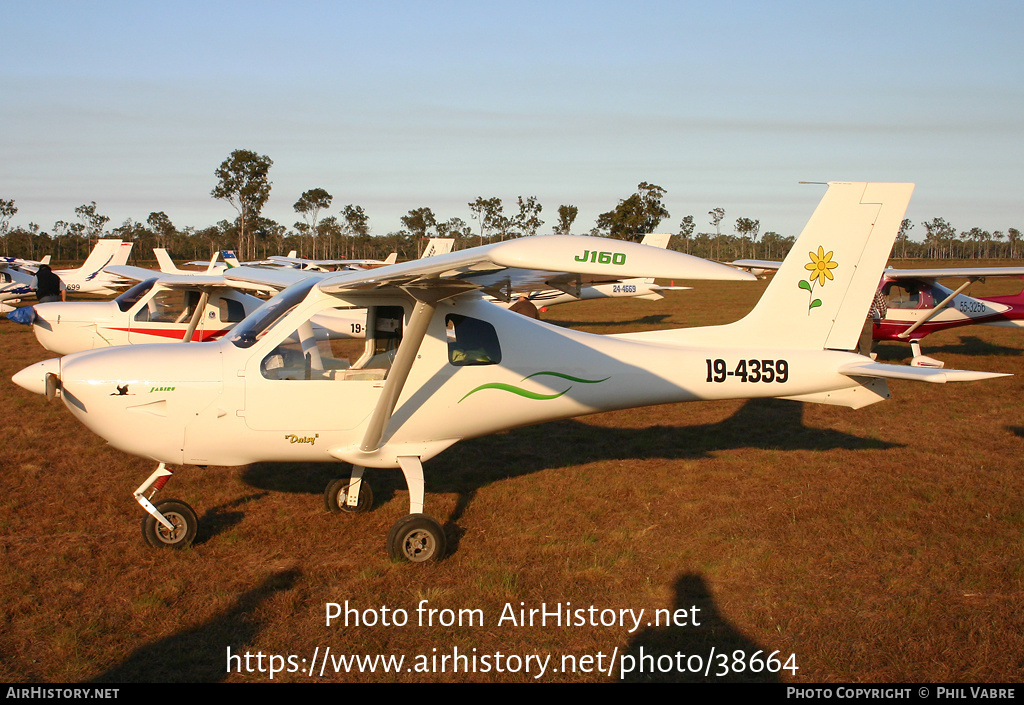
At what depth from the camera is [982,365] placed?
1499 centimetres

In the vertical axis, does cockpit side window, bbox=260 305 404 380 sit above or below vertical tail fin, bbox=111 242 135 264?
below

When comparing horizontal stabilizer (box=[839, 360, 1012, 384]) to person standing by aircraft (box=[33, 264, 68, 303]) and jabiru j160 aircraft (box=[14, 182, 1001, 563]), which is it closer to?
jabiru j160 aircraft (box=[14, 182, 1001, 563])

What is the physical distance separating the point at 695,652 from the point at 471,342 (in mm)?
2810

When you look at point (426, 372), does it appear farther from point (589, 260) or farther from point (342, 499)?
point (589, 260)

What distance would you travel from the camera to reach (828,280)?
6359 millimetres

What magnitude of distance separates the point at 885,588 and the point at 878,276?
9.11 ft

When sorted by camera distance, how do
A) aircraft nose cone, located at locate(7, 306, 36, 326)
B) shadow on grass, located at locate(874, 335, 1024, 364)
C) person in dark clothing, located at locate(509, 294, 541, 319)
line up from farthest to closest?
person in dark clothing, located at locate(509, 294, 541, 319)
shadow on grass, located at locate(874, 335, 1024, 364)
aircraft nose cone, located at locate(7, 306, 36, 326)

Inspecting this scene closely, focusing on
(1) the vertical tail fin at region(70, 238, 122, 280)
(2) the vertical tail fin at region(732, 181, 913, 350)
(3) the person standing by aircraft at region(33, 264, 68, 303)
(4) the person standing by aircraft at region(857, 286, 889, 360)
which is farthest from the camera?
(1) the vertical tail fin at region(70, 238, 122, 280)

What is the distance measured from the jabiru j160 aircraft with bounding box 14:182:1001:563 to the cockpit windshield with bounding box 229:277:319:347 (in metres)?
0.01

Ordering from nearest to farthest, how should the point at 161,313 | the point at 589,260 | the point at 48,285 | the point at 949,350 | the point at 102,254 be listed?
the point at 589,260 → the point at 161,313 → the point at 949,350 → the point at 48,285 → the point at 102,254

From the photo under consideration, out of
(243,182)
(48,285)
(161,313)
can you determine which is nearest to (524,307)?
(161,313)

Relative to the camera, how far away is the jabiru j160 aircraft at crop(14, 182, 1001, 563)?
5.19 meters

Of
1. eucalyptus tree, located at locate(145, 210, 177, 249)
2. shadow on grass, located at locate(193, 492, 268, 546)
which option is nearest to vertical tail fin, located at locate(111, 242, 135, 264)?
shadow on grass, located at locate(193, 492, 268, 546)
